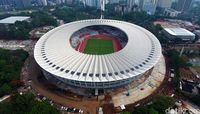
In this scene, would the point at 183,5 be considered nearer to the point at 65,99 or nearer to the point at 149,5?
the point at 149,5

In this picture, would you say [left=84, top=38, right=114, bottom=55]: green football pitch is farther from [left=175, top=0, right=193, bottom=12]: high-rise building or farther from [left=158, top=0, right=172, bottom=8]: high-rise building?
[left=175, top=0, right=193, bottom=12]: high-rise building

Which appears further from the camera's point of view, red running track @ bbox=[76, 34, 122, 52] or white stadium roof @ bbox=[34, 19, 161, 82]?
red running track @ bbox=[76, 34, 122, 52]

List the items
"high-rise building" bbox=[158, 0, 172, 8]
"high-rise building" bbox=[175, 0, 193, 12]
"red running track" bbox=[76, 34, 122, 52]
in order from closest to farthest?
1. "red running track" bbox=[76, 34, 122, 52]
2. "high-rise building" bbox=[175, 0, 193, 12]
3. "high-rise building" bbox=[158, 0, 172, 8]


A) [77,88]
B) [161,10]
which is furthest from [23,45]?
[161,10]

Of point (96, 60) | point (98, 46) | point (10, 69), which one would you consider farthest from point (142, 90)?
point (10, 69)

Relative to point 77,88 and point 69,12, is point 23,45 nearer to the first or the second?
point 77,88

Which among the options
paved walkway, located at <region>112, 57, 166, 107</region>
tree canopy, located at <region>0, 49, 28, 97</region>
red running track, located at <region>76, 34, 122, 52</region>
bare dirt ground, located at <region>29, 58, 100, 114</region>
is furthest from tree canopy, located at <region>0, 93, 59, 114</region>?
red running track, located at <region>76, 34, 122, 52</region>

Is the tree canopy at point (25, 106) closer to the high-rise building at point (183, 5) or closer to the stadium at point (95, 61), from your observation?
the stadium at point (95, 61)

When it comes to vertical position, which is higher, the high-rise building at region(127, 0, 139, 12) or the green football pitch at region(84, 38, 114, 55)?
the high-rise building at region(127, 0, 139, 12)
